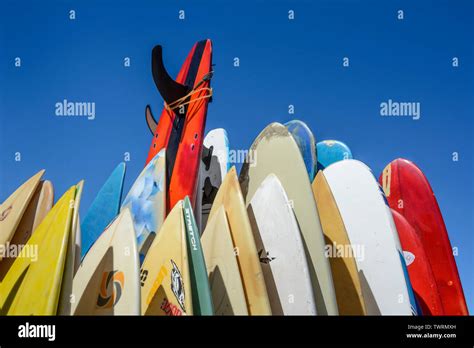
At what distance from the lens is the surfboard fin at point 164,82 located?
5461 mm

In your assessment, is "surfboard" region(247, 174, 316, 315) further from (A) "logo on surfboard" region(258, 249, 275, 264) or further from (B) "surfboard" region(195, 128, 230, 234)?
(B) "surfboard" region(195, 128, 230, 234)

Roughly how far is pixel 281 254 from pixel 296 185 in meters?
0.68

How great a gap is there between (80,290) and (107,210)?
2425 millimetres

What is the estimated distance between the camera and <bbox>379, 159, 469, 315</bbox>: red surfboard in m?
5.14

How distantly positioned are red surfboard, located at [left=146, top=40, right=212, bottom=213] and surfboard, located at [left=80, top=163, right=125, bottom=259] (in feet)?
1.92

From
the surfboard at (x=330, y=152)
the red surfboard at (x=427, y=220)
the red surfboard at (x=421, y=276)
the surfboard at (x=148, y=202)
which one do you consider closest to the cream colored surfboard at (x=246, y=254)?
the surfboard at (x=148, y=202)

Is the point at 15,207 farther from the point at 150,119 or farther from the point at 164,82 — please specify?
the point at 150,119

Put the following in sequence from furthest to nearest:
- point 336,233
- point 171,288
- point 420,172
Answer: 1. point 420,172
2. point 336,233
3. point 171,288

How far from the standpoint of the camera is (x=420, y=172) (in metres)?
5.63

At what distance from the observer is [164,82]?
575 centimetres

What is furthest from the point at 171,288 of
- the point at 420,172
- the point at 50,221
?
the point at 420,172

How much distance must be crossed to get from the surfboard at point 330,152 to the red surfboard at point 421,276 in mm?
1752
